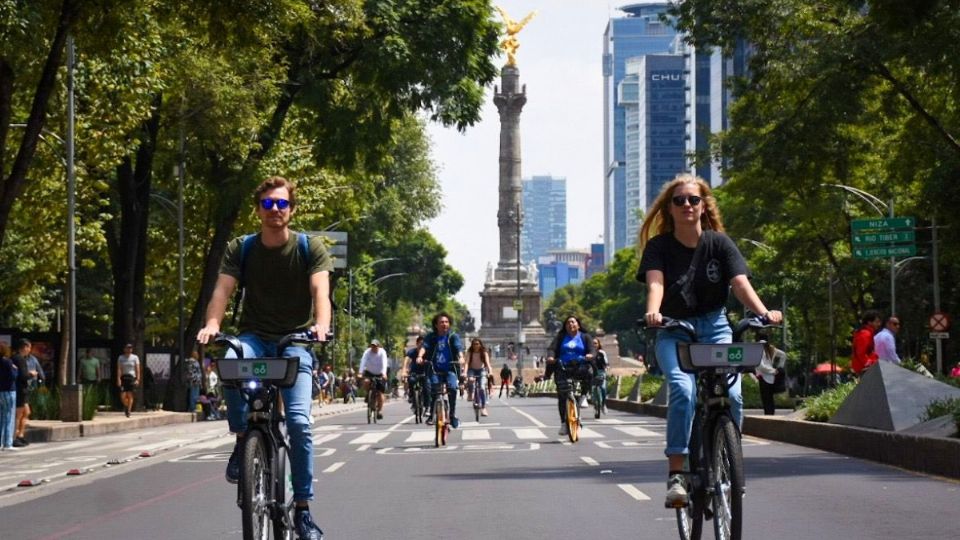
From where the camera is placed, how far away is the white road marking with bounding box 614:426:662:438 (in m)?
26.4

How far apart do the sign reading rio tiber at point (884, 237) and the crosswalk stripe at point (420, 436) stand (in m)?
19.3

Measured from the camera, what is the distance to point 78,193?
37906 millimetres

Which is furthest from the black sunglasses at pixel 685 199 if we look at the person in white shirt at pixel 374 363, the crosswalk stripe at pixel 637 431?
the person in white shirt at pixel 374 363

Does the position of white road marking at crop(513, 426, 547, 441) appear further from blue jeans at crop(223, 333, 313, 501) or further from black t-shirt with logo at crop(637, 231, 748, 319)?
blue jeans at crop(223, 333, 313, 501)

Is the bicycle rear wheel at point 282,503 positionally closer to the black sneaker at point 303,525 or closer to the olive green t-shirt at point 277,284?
the black sneaker at point 303,525

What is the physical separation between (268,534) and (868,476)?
339 inches

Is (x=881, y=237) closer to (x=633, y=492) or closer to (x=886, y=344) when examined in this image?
(x=886, y=344)

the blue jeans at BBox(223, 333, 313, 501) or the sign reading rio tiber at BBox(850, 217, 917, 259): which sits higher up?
the sign reading rio tiber at BBox(850, 217, 917, 259)

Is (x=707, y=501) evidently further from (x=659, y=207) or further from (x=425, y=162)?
(x=425, y=162)

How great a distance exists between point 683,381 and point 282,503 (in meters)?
2.13

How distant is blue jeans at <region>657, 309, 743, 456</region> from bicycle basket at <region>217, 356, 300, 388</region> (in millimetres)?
1902

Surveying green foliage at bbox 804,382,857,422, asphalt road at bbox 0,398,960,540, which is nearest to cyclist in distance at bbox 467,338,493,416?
asphalt road at bbox 0,398,960,540

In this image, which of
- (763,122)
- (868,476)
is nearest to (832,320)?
(763,122)

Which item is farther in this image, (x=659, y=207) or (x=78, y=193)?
(x=78, y=193)
